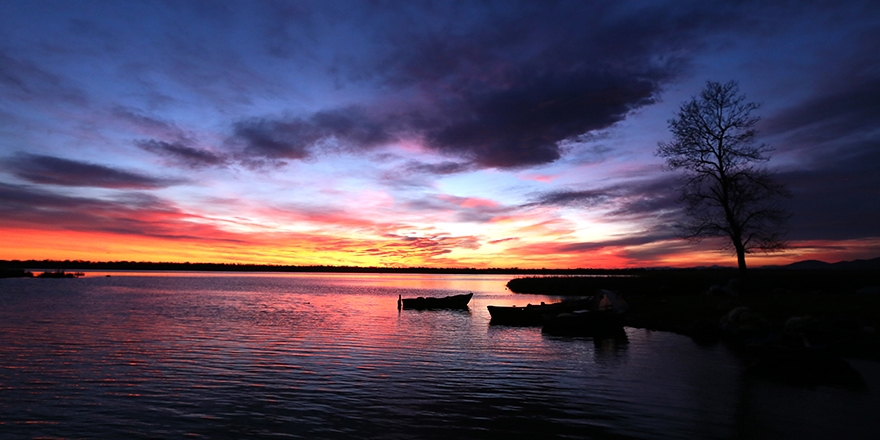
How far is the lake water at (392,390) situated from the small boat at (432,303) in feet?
85.5

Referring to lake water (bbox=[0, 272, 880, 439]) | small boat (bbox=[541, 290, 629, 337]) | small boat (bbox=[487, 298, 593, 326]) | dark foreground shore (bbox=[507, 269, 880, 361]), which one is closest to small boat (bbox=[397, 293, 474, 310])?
small boat (bbox=[487, 298, 593, 326])

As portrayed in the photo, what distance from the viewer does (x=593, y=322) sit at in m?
32.5

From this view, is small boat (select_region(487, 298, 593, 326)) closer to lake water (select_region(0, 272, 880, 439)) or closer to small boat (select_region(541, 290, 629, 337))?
small boat (select_region(541, 290, 629, 337))

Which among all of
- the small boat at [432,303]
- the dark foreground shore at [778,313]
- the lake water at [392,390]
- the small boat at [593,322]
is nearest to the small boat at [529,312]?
the dark foreground shore at [778,313]

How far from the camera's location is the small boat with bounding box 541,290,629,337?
32.2m

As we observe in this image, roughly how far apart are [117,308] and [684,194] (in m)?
52.5

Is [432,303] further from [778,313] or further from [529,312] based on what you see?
[778,313]

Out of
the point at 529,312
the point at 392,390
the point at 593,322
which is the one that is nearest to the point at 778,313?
the point at 593,322

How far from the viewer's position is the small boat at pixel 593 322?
3216cm

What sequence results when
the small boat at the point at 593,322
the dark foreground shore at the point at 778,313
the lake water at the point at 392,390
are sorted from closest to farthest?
the lake water at the point at 392,390 → the dark foreground shore at the point at 778,313 → the small boat at the point at 593,322

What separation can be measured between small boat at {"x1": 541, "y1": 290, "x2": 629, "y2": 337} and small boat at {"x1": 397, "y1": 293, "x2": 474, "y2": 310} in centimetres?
2370

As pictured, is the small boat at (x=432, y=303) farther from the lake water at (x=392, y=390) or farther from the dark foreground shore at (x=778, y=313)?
the lake water at (x=392, y=390)

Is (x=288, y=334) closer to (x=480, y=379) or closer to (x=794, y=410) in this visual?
(x=480, y=379)

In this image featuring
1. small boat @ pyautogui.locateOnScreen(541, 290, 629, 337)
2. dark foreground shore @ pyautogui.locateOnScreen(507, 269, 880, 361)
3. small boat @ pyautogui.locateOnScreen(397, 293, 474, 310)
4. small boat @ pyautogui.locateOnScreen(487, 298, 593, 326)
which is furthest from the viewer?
small boat @ pyautogui.locateOnScreen(397, 293, 474, 310)
